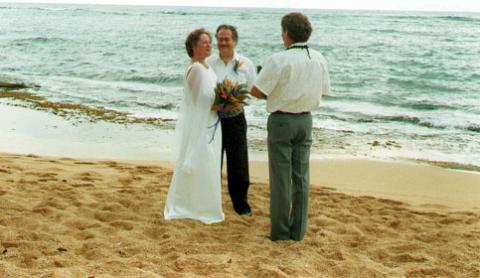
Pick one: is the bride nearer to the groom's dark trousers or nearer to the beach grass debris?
the groom's dark trousers

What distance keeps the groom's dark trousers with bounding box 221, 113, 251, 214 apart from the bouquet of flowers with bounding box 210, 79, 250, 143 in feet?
0.73

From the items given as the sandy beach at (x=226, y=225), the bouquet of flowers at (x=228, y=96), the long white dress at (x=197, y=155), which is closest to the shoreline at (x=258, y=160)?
the sandy beach at (x=226, y=225)

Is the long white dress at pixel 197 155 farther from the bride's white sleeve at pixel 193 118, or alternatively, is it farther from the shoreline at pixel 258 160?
the shoreline at pixel 258 160

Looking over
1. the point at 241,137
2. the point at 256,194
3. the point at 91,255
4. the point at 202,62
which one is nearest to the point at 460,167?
the point at 256,194

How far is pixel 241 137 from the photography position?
224 inches

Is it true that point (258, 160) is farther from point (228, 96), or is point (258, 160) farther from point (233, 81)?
point (228, 96)

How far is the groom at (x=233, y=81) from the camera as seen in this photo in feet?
18.1

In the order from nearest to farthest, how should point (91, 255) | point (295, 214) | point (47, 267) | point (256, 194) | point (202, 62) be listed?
1. point (47, 267)
2. point (91, 255)
3. point (295, 214)
4. point (202, 62)
5. point (256, 194)

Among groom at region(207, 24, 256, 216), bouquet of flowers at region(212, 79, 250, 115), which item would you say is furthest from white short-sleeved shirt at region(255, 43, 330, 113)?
groom at region(207, 24, 256, 216)

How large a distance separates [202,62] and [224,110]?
483 mm

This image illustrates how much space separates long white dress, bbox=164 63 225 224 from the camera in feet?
17.4

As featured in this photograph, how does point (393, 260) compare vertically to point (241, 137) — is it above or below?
below

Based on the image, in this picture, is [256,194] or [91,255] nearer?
[91,255]

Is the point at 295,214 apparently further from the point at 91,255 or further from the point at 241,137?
the point at 91,255
